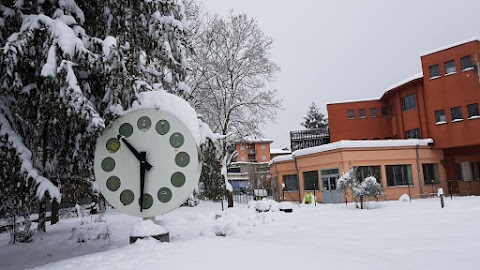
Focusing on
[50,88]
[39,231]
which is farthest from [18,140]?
[39,231]

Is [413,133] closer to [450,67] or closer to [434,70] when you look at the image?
[434,70]

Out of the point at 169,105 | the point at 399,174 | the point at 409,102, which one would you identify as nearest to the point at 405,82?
the point at 409,102

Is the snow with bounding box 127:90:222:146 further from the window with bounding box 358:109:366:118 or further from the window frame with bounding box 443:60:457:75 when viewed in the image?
the window with bounding box 358:109:366:118

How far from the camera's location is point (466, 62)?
26547 millimetres

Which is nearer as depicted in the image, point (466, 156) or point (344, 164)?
point (344, 164)

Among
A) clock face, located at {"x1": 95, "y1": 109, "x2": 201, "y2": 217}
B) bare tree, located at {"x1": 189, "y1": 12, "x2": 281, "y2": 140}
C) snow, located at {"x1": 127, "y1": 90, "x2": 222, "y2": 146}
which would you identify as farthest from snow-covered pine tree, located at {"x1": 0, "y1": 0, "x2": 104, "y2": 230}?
bare tree, located at {"x1": 189, "y1": 12, "x2": 281, "y2": 140}

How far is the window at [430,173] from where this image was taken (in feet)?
89.7

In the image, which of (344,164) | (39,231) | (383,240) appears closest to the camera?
(383,240)

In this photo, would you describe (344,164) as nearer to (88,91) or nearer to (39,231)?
(39,231)

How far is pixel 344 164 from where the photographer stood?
83.4 ft

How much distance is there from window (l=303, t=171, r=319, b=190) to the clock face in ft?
72.3

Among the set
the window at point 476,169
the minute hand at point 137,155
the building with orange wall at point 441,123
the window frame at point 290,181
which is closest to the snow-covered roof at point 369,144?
the building with orange wall at point 441,123

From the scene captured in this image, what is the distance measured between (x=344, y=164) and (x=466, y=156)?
11770 mm

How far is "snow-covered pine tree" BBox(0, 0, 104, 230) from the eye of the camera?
5949mm
